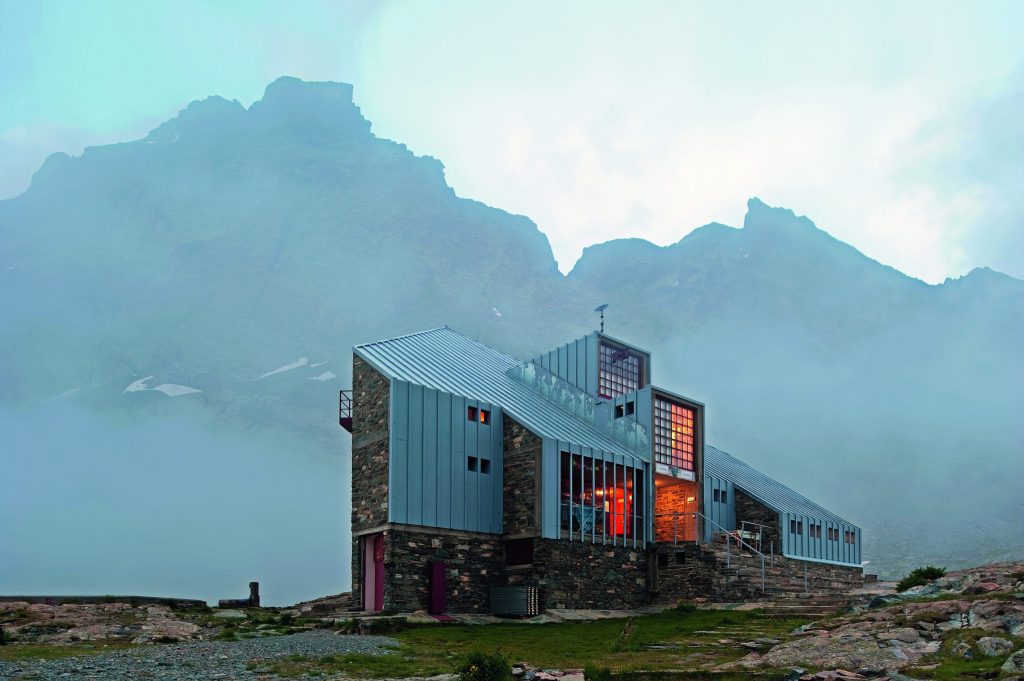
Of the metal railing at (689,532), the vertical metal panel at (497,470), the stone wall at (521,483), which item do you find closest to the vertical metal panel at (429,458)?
the vertical metal panel at (497,470)

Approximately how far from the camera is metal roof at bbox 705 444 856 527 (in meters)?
48.1

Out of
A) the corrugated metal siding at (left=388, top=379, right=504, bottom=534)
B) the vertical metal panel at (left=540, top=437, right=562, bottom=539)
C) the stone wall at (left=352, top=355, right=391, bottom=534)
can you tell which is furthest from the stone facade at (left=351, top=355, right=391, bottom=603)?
the vertical metal panel at (left=540, top=437, right=562, bottom=539)

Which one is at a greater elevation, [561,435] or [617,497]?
[561,435]

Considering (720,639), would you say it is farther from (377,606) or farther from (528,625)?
(377,606)

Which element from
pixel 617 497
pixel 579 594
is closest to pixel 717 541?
pixel 617 497

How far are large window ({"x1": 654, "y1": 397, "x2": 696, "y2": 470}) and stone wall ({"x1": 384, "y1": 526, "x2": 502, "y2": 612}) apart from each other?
971 centimetres

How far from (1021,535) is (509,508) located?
103 m

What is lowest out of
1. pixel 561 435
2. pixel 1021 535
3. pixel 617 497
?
pixel 1021 535

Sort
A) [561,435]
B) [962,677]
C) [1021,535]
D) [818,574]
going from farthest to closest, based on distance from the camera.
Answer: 1. [1021,535]
2. [818,574]
3. [561,435]
4. [962,677]

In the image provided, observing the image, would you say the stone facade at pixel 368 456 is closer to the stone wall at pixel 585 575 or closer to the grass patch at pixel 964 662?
the stone wall at pixel 585 575

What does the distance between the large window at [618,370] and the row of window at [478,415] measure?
295 inches

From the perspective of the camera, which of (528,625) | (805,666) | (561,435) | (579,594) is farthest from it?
(561,435)

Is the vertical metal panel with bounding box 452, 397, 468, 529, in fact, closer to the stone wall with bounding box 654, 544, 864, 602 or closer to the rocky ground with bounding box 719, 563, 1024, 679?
the stone wall with bounding box 654, 544, 864, 602

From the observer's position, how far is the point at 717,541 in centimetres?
4141
